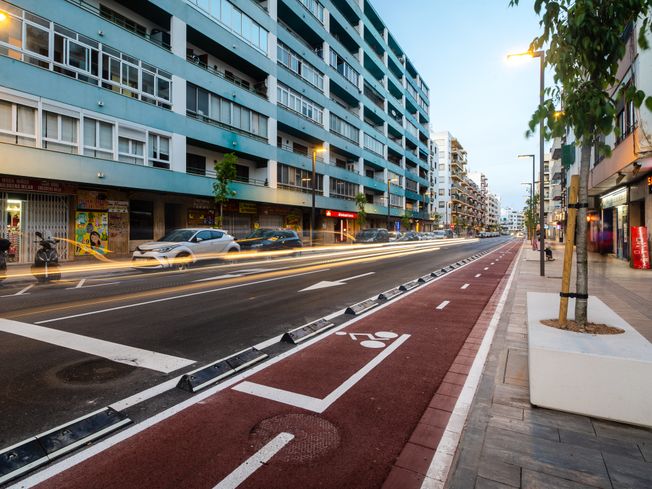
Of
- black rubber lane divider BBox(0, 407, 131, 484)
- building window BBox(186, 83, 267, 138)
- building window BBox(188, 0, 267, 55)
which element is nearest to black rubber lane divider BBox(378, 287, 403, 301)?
black rubber lane divider BBox(0, 407, 131, 484)

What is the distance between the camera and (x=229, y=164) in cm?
2227

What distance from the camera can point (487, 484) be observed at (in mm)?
2447

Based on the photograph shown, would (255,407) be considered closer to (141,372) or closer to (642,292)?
(141,372)

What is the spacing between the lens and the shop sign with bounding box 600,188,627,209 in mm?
19938

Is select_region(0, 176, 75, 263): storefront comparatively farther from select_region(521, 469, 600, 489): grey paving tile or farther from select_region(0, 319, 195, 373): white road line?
select_region(521, 469, 600, 489): grey paving tile

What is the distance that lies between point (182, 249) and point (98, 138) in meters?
7.67

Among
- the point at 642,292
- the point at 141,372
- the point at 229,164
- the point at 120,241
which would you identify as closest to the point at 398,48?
the point at 229,164

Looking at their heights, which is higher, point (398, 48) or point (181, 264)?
point (398, 48)

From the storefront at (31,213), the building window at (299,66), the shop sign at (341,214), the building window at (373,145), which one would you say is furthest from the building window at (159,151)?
the building window at (373,145)

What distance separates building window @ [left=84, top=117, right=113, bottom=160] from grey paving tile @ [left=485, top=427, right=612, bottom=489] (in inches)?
797

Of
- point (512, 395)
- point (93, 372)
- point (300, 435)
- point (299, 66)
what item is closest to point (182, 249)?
point (93, 372)

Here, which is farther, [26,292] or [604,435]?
[26,292]

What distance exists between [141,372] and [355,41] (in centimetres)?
4884

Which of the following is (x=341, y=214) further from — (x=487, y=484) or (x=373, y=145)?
(x=487, y=484)
